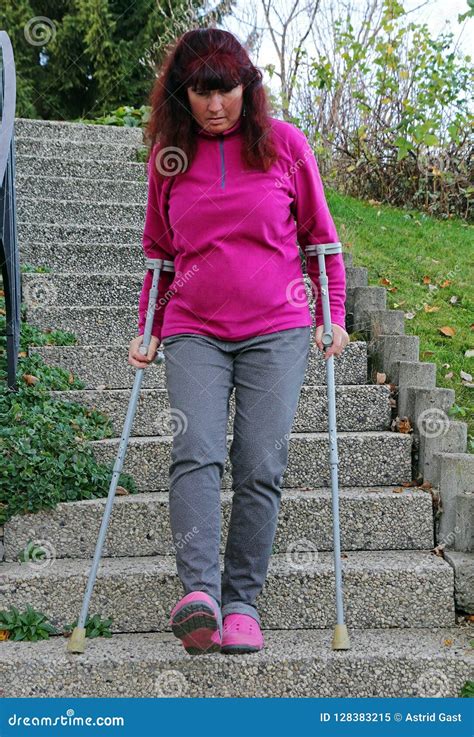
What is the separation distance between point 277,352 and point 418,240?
12.4 feet

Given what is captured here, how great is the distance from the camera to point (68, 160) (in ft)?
19.3

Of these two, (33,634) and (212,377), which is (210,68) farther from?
(33,634)

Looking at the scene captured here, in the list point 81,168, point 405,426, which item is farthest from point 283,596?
point 81,168

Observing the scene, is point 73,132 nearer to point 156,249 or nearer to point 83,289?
point 83,289

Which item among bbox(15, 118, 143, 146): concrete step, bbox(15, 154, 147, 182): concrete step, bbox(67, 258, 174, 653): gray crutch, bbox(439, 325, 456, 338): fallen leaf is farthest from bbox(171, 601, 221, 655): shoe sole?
bbox(15, 118, 143, 146): concrete step

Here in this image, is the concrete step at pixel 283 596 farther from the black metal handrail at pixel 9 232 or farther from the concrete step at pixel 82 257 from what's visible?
the concrete step at pixel 82 257

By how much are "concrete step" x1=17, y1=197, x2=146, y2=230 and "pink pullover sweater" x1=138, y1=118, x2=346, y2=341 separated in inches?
111

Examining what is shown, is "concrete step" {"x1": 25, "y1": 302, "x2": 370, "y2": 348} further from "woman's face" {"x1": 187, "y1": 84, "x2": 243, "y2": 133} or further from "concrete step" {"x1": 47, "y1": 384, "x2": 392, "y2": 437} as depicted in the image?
"woman's face" {"x1": 187, "y1": 84, "x2": 243, "y2": 133}

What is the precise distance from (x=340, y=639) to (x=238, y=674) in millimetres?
321

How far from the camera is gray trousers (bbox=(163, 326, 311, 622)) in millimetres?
2266

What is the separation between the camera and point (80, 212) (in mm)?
5270

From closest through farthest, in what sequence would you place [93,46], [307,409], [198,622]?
[198,622], [307,409], [93,46]

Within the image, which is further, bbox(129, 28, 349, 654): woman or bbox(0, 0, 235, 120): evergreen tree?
bbox(0, 0, 235, 120): evergreen tree

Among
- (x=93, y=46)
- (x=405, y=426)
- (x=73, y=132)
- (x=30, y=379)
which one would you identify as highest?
(x=93, y=46)
